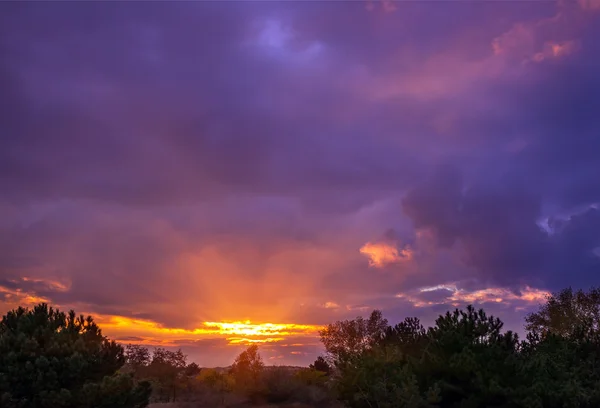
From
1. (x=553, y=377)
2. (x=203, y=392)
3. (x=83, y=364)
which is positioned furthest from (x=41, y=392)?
(x=203, y=392)

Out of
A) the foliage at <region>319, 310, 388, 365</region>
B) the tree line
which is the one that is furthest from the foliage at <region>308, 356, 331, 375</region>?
the tree line

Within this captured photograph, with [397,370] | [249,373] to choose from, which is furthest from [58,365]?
[249,373]

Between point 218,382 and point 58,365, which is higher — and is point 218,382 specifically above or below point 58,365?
below

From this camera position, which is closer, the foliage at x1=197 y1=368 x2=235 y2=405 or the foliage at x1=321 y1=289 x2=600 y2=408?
the foliage at x1=321 y1=289 x2=600 y2=408

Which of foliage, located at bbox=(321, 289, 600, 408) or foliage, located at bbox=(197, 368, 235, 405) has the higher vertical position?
foliage, located at bbox=(321, 289, 600, 408)

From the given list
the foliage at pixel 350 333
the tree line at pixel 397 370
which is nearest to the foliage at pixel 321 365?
the foliage at pixel 350 333

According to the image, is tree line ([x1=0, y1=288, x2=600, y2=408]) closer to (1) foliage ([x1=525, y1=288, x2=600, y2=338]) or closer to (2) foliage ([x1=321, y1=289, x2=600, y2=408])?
(2) foliage ([x1=321, y1=289, x2=600, y2=408])

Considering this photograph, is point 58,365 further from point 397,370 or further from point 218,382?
point 218,382

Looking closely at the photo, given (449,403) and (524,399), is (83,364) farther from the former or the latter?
(524,399)

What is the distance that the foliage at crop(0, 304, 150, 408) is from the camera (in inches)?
972

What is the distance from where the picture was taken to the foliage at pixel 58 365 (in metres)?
24.7

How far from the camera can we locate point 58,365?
2553cm

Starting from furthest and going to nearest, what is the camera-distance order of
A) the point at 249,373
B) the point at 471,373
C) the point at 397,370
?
the point at 249,373
the point at 397,370
the point at 471,373

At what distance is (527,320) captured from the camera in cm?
7381
